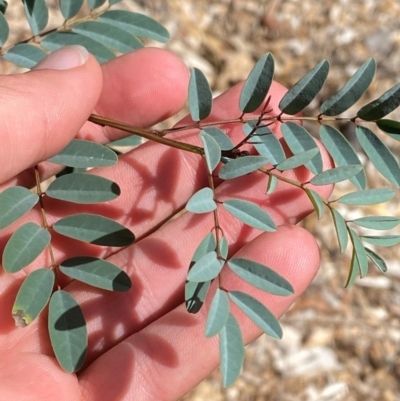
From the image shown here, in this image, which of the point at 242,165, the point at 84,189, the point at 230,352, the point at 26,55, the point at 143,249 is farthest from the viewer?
the point at 143,249

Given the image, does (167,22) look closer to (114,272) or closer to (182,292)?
(182,292)

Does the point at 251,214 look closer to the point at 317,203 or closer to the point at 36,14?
the point at 317,203

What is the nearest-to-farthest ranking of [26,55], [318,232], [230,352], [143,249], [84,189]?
[230,352] < [84,189] < [26,55] < [143,249] < [318,232]

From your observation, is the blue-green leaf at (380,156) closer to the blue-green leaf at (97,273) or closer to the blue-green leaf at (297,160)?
the blue-green leaf at (297,160)

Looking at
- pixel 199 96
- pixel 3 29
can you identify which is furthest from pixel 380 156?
pixel 3 29

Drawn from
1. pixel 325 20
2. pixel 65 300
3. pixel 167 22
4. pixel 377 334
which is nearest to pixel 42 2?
pixel 65 300

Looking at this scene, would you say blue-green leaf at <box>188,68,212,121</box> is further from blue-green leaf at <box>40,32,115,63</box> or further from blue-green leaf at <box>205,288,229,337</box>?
blue-green leaf at <box>205,288,229,337</box>
